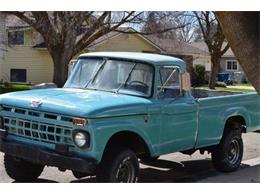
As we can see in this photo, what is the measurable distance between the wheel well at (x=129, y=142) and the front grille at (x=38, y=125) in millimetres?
521

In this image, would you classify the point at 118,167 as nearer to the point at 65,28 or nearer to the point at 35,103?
the point at 35,103

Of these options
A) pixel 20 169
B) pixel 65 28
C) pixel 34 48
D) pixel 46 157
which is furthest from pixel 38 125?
pixel 34 48

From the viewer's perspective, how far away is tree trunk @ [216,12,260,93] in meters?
5.36

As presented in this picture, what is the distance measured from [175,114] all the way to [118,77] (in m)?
0.92

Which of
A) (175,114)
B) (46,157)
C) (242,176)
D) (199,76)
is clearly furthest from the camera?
(199,76)

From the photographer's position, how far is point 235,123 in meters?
7.94

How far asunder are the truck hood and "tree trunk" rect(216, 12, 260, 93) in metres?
1.31

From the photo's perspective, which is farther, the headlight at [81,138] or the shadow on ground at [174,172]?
the shadow on ground at [174,172]

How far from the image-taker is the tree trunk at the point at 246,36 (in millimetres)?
5363

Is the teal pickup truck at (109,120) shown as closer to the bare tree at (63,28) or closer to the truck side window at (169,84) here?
the truck side window at (169,84)

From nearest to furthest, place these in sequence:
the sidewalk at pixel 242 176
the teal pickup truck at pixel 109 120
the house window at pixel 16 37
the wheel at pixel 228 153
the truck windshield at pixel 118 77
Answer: the teal pickup truck at pixel 109 120
the truck windshield at pixel 118 77
the sidewalk at pixel 242 176
the wheel at pixel 228 153
the house window at pixel 16 37

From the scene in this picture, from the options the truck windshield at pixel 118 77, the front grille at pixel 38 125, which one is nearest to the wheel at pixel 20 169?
the front grille at pixel 38 125

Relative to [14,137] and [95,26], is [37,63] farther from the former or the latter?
[14,137]

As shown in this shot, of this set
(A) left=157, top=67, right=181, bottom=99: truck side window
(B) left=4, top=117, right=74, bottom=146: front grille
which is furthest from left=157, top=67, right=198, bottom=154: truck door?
(B) left=4, top=117, right=74, bottom=146: front grille
